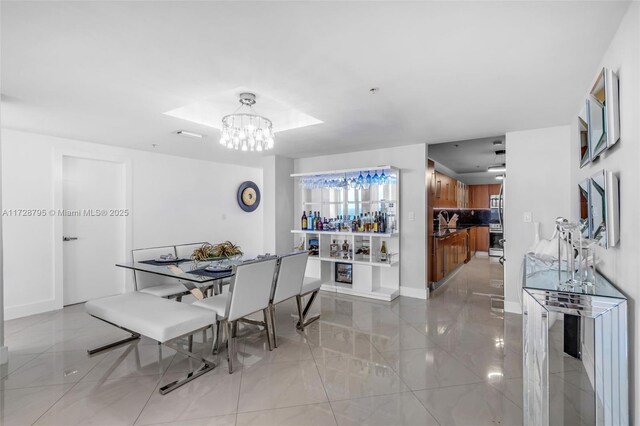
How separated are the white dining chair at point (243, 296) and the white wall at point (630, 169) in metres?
2.29

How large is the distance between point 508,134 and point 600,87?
209 cm

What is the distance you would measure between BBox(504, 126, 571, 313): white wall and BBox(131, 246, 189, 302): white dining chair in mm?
3963

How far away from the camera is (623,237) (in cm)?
156

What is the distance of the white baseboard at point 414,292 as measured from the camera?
4469 mm

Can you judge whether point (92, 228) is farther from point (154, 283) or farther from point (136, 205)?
point (154, 283)

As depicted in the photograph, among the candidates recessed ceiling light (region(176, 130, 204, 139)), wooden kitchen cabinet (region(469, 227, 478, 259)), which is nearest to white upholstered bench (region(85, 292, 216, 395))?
recessed ceiling light (region(176, 130, 204, 139))

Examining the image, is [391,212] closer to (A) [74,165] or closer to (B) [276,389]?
(B) [276,389]

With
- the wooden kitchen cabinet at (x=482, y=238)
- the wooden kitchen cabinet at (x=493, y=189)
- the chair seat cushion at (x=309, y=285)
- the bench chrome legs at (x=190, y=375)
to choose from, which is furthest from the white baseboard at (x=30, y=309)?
the wooden kitchen cabinet at (x=493, y=189)

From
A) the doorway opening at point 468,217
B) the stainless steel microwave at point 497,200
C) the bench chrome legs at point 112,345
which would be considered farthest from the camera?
the doorway opening at point 468,217

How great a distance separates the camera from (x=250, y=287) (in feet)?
8.46

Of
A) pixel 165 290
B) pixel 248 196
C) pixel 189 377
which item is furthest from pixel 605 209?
pixel 248 196

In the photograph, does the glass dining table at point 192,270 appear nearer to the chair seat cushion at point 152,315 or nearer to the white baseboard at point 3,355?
the chair seat cushion at point 152,315

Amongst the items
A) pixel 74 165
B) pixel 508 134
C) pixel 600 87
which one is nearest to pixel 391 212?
pixel 508 134

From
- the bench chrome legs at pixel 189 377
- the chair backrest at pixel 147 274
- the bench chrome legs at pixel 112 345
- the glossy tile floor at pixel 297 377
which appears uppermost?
the chair backrest at pixel 147 274
